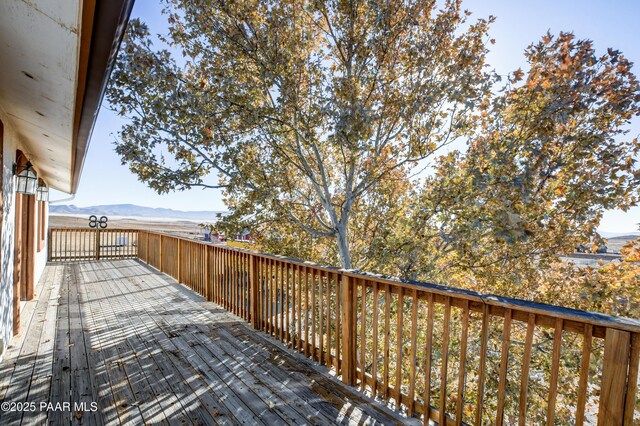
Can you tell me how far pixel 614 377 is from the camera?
1.47 m

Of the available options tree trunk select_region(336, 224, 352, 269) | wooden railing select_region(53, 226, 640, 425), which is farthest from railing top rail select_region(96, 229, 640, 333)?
tree trunk select_region(336, 224, 352, 269)

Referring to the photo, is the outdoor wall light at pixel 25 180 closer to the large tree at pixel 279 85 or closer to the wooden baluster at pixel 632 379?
the large tree at pixel 279 85

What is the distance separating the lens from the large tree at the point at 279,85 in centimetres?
422

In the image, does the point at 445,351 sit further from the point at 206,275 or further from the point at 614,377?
the point at 206,275

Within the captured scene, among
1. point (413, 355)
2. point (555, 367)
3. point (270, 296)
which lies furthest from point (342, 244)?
point (555, 367)


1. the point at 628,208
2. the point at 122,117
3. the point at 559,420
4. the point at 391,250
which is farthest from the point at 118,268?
the point at 628,208

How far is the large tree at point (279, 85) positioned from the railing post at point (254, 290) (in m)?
0.97

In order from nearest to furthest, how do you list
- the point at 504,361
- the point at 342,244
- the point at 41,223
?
the point at 504,361 → the point at 342,244 → the point at 41,223

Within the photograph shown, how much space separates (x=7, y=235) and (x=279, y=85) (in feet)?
11.9

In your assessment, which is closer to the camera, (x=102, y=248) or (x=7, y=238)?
(x=7, y=238)

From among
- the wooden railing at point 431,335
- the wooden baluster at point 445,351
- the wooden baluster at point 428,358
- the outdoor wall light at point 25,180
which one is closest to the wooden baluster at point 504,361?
the wooden railing at point 431,335

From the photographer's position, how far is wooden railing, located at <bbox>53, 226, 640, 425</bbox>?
5.02 ft

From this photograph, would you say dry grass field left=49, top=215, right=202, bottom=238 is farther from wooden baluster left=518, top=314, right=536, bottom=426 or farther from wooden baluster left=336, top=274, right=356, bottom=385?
wooden baluster left=518, top=314, right=536, bottom=426

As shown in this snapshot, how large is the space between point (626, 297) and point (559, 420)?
2.30m
